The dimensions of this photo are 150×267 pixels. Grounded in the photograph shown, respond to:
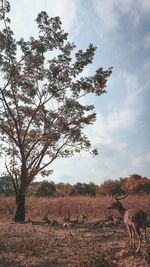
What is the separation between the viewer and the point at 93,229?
1546 cm

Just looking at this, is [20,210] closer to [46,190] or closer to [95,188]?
[46,190]

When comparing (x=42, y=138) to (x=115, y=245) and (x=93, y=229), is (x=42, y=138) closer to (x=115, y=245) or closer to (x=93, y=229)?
(x=93, y=229)

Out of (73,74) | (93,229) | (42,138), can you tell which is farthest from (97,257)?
(73,74)

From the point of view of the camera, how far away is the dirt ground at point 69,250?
8832mm

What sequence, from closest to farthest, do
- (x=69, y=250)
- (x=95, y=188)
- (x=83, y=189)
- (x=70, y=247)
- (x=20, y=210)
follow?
(x=69, y=250), (x=70, y=247), (x=20, y=210), (x=83, y=189), (x=95, y=188)

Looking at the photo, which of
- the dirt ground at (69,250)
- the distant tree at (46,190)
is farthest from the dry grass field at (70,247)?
the distant tree at (46,190)

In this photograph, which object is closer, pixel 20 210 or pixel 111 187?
pixel 20 210

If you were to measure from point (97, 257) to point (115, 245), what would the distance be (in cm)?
261

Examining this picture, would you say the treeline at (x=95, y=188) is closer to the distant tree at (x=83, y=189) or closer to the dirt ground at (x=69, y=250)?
the distant tree at (x=83, y=189)

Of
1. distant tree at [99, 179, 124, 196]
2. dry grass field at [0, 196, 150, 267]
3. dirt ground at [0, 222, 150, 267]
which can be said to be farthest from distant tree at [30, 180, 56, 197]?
dirt ground at [0, 222, 150, 267]

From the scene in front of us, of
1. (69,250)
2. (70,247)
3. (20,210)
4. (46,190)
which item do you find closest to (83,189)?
(46,190)

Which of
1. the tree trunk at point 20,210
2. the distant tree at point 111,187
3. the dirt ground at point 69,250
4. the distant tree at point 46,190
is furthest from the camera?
the distant tree at point 111,187

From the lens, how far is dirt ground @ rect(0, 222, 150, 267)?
883 centimetres

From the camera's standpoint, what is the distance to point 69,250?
10781 mm
